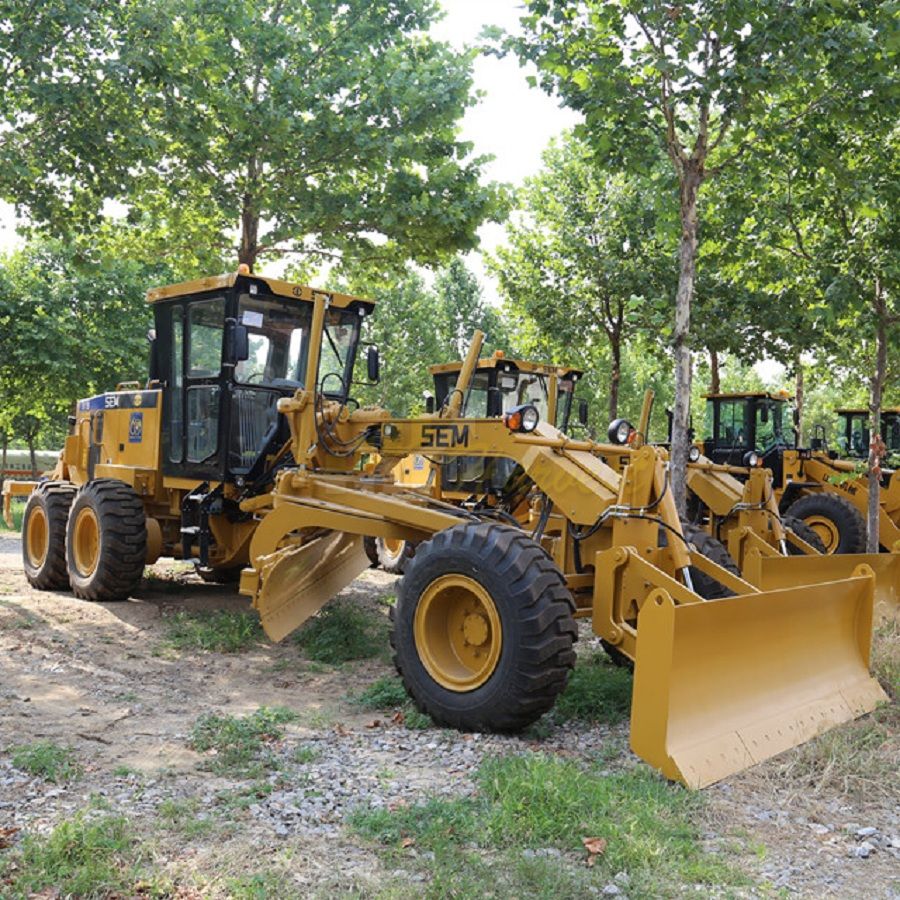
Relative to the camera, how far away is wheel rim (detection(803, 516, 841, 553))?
519 inches

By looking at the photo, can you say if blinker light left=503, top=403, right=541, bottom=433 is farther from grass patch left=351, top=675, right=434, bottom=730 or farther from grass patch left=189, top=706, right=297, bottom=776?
grass patch left=189, top=706, right=297, bottom=776

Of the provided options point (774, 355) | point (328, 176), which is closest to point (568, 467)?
point (328, 176)

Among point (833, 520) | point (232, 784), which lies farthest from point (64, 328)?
point (232, 784)

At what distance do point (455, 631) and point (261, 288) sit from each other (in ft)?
14.1

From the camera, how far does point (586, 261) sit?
16641 mm

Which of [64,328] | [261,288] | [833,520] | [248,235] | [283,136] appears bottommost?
[833,520]

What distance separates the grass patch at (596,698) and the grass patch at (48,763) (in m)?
2.74

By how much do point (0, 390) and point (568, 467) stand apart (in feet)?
66.9

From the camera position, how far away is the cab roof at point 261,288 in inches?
339

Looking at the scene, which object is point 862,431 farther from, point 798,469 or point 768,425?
point 798,469

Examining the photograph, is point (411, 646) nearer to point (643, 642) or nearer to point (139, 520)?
point (643, 642)

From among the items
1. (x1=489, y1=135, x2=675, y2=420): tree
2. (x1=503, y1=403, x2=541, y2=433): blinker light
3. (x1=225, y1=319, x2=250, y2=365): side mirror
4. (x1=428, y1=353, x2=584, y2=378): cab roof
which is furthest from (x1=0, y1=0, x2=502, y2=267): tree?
(x1=503, y1=403, x2=541, y2=433): blinker light

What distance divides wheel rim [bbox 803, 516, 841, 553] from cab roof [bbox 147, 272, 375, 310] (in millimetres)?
7702

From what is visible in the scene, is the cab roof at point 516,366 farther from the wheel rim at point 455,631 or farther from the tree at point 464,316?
the tree at point 464,316
